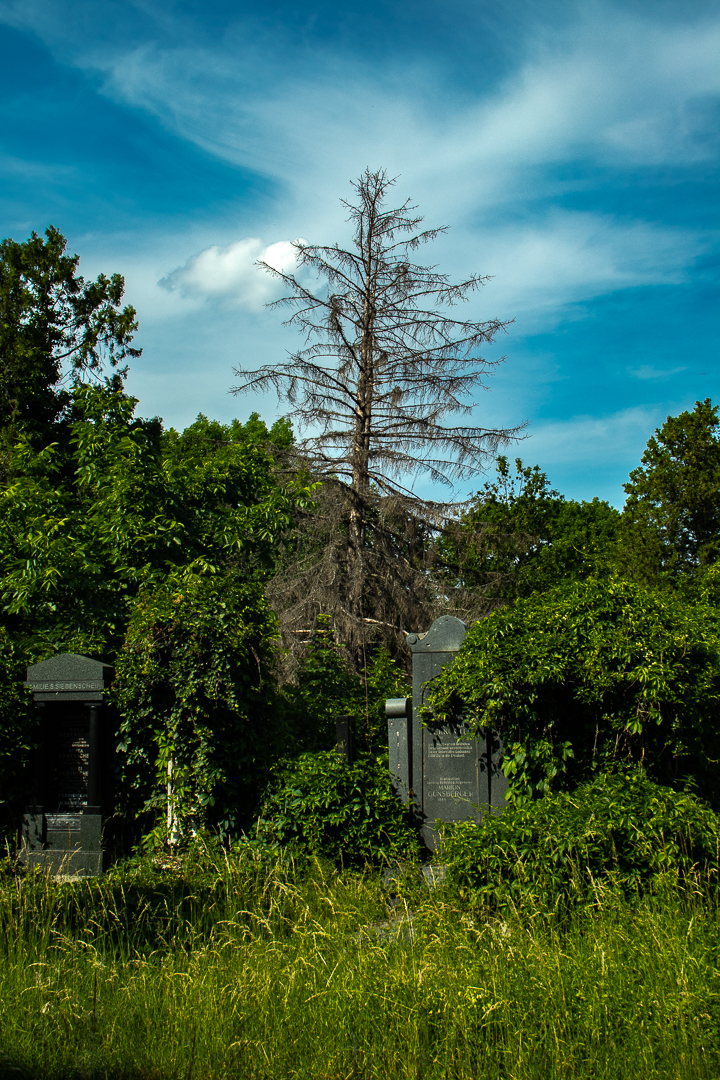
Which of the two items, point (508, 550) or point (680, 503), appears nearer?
point (508, 550)

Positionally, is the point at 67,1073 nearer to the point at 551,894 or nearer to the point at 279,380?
the point at 551,894

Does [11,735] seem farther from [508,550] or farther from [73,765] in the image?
[508,550]

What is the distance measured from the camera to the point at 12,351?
18875mm

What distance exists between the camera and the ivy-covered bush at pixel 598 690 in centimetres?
692

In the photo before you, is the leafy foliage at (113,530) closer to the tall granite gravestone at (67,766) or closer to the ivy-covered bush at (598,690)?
the tall granite gravestone at (67,766)

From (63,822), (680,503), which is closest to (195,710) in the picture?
(63,822)

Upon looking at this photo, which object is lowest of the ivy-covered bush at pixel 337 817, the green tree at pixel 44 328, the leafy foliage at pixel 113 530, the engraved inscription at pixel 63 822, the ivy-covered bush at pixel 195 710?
the engraved inscription at pixel 63 822

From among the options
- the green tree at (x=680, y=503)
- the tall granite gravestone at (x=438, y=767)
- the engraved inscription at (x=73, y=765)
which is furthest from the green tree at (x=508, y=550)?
the engraved inscription at (x=73, y=765)

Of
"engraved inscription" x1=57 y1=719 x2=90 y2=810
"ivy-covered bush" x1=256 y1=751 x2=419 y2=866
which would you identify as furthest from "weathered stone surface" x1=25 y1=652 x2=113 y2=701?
"ivy-covered bush" x1=256 y1=751 x2=419 y2=866

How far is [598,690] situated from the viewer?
7051 mm

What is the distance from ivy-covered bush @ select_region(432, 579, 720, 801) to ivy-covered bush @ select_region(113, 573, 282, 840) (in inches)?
89.1

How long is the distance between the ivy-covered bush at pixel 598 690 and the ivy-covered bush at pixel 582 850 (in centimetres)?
105

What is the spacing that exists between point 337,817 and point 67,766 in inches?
138

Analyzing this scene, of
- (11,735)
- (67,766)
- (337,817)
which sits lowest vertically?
(337,817)
